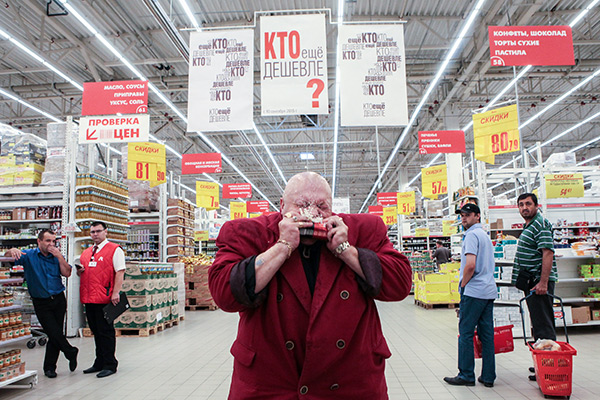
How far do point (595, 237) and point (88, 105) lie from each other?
29.6 ft

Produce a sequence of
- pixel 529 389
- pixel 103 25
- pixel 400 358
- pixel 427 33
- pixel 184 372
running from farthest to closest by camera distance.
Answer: pixel 427 33, pixel 103 25, pixel 400 358, pixel 184 372, pixel 529 389

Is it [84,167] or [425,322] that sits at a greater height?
[84,167]

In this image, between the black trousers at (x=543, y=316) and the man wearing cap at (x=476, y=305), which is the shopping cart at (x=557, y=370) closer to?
the black trousers at (x=543, y=316)

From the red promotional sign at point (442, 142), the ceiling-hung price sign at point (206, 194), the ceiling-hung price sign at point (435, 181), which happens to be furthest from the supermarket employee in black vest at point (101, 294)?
the ceiling-hung price sign at point (435, 181)

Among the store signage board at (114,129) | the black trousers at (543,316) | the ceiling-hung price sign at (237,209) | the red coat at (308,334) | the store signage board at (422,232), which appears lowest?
the black trousers at (543,316)

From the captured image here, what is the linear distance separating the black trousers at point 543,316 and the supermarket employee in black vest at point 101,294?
14.8 ft

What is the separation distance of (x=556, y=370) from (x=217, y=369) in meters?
3.57

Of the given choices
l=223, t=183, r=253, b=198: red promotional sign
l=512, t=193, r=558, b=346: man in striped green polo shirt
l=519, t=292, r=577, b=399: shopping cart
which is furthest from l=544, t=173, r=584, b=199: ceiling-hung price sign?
l=223, t=183, r=253, b=198: red promotional sign

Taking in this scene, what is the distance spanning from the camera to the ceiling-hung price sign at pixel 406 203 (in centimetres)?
1698

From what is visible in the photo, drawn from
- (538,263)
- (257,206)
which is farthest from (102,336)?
(257,206)

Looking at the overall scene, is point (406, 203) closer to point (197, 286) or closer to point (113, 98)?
point (197, 286)

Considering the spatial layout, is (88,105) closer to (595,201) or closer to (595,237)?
(595,237)

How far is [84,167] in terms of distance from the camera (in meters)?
8.42

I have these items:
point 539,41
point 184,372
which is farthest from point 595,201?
point 184,372
